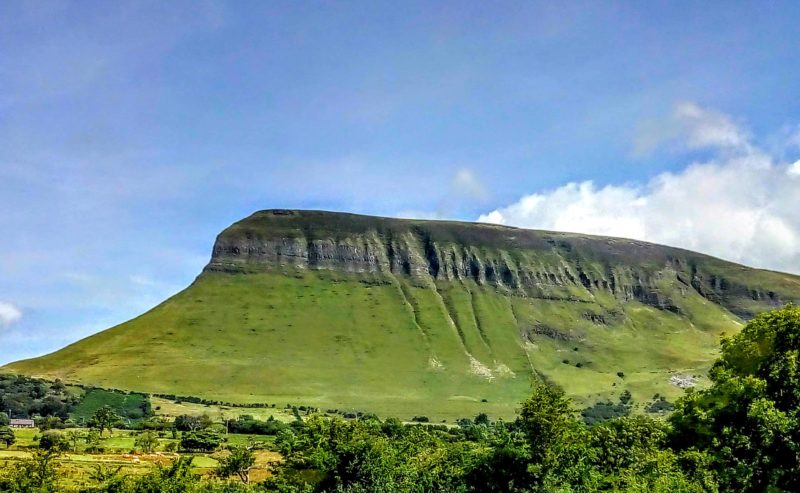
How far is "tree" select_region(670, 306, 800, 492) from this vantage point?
3097cm

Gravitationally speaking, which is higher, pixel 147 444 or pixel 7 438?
pixel 7 438

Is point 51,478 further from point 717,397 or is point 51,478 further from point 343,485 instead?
point 717,397

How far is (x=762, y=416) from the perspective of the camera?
31.0 meters

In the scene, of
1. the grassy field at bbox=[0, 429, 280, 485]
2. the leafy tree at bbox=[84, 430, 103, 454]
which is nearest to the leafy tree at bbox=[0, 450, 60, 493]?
the grassy field at bbox=[0, 429, 280, 485]

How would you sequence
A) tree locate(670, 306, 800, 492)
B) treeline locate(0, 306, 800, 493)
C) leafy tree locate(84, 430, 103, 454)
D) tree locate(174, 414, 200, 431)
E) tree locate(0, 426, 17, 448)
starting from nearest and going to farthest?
tree locate(670, 306, 800, 492), treeline locate(0, 306, 800, 493), leafy tree locate(84, 430, 103, 454), tree locate(0, 426, 17, 448), tree locate(174, 414, 200, 431)

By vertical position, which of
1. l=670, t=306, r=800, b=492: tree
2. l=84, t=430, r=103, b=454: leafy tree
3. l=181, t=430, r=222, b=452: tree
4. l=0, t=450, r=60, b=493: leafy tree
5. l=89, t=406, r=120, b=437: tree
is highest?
l=670, t=306, r=800, b=492: tree

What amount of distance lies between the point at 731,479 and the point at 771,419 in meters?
3.87

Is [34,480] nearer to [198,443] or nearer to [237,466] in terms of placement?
[237,466]

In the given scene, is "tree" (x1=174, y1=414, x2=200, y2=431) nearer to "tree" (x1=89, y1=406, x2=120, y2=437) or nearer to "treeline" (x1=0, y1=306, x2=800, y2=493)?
"tree" (x1=89, y1=406, x2=120, y2=437)

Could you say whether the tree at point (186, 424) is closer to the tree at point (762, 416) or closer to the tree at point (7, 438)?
the tree at point (7, 438)

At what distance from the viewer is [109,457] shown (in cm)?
11962

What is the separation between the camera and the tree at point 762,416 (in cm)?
3097

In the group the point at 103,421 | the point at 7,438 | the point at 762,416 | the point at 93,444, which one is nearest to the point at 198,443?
the point at 93,444

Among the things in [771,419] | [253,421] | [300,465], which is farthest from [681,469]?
[253,421]
